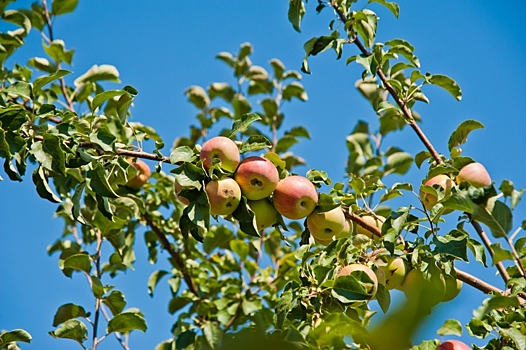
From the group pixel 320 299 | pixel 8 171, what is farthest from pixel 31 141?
pixel 320 299

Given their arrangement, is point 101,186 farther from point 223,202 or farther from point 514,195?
point 514,195

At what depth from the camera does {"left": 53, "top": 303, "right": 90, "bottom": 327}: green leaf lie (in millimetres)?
2553

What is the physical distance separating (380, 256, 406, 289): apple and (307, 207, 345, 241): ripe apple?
0.19 meters

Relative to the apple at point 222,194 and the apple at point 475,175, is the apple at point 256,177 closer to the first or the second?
the apple at point 222,194

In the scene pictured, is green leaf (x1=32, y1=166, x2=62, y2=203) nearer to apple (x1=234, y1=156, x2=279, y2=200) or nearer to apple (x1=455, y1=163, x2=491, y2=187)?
apple (x1=234, y1=156, x2=279, y2=200)

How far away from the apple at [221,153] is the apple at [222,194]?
0.20 feet

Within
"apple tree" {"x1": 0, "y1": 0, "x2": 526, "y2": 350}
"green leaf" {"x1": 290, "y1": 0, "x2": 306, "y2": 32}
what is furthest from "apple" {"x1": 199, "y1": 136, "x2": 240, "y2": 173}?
"green leaf" {"x1": 290, "y1": 0, "x2": 306, "y2": 32}

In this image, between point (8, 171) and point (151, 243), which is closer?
point (8, 171)

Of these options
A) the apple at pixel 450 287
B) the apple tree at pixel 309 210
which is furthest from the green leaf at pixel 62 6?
the apple at pixel 450 287

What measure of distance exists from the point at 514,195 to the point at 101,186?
116 cm

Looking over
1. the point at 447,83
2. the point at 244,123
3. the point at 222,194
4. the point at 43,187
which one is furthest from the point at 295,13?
the point at 43,187

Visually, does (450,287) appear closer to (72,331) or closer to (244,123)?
(244,123)

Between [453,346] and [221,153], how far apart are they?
0.95 m

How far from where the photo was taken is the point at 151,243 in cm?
361
